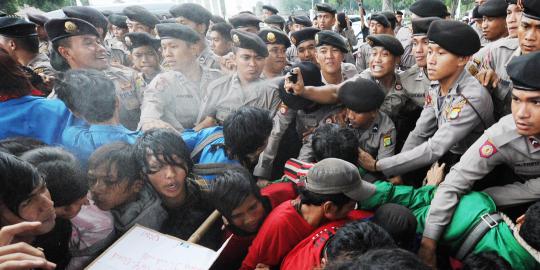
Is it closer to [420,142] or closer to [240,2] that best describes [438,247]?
[420,142]

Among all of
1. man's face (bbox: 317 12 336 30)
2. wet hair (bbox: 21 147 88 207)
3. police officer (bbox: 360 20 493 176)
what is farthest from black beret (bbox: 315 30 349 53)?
man's face (bbox: 317 12 336 30)

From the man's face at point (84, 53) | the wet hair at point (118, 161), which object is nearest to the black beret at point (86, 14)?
the man's face at point (84, 53)

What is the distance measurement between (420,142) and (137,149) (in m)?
2.06

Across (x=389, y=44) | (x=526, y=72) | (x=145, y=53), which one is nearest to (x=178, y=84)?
(x=145, y=53)

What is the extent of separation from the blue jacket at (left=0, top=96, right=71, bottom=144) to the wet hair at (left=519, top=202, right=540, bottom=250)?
2.60 meters

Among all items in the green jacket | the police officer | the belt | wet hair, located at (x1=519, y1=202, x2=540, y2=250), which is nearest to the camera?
wet hair, located at (x1=519, y1=202, x2=540, y2=250)

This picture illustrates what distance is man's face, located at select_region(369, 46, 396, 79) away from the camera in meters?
2.91

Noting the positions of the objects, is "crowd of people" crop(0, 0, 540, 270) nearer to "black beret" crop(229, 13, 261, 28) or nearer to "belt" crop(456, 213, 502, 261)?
"belt" crop(456, 213, 502, 261)

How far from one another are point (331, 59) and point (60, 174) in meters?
2.39

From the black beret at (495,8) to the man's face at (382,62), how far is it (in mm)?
1574

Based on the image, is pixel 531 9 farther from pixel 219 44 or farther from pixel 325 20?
pixel 325 20

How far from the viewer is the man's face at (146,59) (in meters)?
3.85

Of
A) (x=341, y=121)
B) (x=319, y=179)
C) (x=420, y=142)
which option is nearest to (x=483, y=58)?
(x=420, y=142)

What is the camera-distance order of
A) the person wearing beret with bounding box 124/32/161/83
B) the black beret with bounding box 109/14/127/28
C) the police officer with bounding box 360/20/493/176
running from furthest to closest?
the black beret with bounding box 109/14/127/28 → the person wearing beret with bounding box 124/32/161/83 → the police officer with bounding box 360/20/493/176
